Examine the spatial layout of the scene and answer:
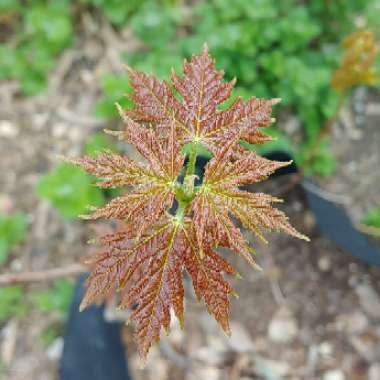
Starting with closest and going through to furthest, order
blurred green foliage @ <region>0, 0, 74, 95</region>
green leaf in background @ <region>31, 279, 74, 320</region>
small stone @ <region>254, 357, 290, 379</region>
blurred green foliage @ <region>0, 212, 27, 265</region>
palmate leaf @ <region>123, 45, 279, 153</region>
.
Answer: palmate leaf @ <region>123, 45, 279, 153</region>
small stone @ <region>254, 357, 290, 379</region>
green leaf in background @ <region>31, 279, 74, 320</region>
blurred green foliage @ <region>0, 212, 27, 265</region>
blurred green foliage @ <region>0, 0, 74, 95</region>

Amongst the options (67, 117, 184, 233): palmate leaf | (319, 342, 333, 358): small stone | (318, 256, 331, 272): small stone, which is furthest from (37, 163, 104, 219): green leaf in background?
(67, 117, 184, 233): palmate leaf

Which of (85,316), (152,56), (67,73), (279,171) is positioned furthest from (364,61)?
(67,73)

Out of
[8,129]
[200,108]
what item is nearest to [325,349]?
[200,108]

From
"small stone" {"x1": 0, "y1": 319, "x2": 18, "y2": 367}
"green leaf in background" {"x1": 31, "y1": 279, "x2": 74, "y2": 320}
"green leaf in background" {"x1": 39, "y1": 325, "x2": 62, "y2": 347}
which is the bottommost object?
"small stone" {"x1": 0, "y1": 319, "x2": 18, "y2": 367}

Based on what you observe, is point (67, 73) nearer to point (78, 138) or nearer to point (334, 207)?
point (78, 138)

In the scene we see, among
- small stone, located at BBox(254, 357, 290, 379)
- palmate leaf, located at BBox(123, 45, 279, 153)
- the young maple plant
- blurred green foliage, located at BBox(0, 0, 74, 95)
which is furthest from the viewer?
blurred green foliage, located at BBox(0, 0, 74, 95)

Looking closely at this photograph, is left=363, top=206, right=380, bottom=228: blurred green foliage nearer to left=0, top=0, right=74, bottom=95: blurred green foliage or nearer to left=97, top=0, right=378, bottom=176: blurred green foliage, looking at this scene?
left=97, top=0, right=378, bottom=176: blurred green foliage
